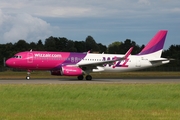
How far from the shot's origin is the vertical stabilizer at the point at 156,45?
4991 centimetres

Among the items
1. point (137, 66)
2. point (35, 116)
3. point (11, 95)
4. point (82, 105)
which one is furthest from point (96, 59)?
point (35, 116)

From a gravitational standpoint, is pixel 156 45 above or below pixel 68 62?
above

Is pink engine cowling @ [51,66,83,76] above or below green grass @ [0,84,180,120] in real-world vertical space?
above

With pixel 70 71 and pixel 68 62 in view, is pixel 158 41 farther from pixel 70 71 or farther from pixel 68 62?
pixel 70 71

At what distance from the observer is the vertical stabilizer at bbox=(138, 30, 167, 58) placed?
49906 mm

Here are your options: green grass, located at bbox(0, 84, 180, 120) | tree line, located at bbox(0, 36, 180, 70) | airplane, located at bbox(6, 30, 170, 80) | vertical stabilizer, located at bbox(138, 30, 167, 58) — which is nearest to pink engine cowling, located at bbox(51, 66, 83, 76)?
airplane, located at bbox(6, 30, 170, 80)

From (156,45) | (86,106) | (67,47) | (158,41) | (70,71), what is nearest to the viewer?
(86,106)

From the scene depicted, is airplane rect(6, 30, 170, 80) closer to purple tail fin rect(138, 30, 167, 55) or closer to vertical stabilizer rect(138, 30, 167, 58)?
vertical stabilizer rect(138, 30, 167, 58)

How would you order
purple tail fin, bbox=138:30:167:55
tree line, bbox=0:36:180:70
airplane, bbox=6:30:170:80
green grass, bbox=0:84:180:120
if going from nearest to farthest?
green grass, bbox=0:84:180:120, airplane, bbox=6:30:170:80, purple tail fin, bbox=138:30:167:55, tree line, bbox=0:36:180:70

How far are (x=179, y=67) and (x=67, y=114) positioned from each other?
3165 inches

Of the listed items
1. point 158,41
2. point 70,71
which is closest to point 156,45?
point 158,41

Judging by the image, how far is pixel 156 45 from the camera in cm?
5044

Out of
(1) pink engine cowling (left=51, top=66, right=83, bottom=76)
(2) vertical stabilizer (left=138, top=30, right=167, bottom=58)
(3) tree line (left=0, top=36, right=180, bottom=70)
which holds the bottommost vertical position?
(1) pink engine cowling (left=51, top=66, right=83, bottom=76)

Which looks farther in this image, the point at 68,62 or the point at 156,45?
the point at 156,45
